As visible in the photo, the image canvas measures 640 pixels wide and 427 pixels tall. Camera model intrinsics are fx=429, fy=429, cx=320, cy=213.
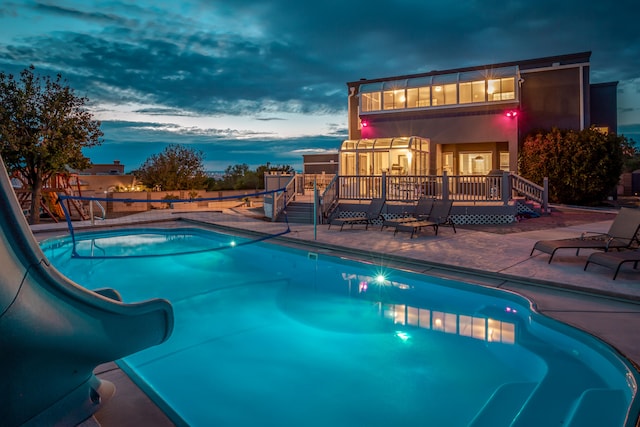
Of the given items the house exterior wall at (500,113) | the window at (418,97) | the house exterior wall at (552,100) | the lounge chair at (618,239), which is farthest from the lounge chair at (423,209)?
the house exterior wall at (552,100)

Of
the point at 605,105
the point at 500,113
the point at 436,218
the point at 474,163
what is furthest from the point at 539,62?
the point at 436,218

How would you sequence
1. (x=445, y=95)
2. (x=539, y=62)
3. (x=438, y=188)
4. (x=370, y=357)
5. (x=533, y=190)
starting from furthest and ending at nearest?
(x=539, y=62), (x=445, y=95), (x=533, y=190), (x=438, y=188), (x=370, y=357)

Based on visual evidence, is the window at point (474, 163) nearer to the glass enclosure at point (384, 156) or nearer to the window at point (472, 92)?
the glass enclosure at point (384, 156)

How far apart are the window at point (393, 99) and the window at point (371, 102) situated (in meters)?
0.37

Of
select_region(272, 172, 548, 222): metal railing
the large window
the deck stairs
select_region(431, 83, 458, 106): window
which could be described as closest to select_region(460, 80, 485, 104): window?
the large window

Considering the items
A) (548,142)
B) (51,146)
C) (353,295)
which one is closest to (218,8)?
(51,146)

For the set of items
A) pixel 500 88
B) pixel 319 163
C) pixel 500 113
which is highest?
pixel 500 88

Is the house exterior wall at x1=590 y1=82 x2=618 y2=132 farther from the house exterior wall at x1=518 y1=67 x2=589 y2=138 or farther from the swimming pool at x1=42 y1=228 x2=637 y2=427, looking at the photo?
the swimming pool at x1=42 y1=228 x2=637 y2=427

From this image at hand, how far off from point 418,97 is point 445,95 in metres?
1.46

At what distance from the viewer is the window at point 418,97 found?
23.5 meters

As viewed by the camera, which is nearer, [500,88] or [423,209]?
[423,209]

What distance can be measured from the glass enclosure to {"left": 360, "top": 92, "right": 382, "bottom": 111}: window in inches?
120

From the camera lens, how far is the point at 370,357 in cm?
557

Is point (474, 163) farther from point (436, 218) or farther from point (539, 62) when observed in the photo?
point (436, 218)
